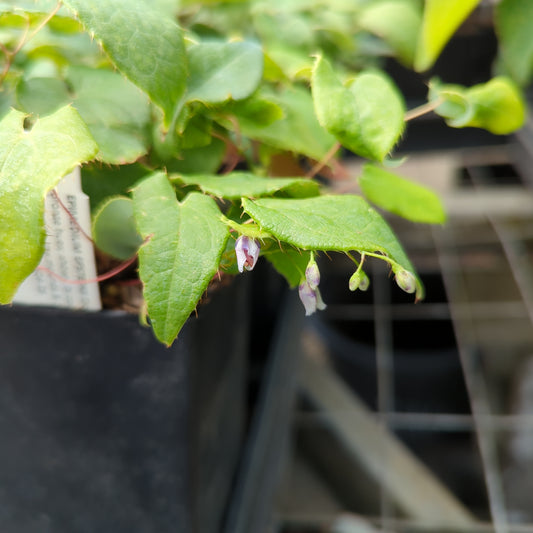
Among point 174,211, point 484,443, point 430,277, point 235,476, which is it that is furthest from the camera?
point 430,277

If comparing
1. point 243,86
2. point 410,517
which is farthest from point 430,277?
point 243,86

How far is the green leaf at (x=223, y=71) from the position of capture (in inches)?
9.8

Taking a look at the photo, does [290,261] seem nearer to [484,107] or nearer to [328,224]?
[328,224]

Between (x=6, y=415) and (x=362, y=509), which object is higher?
(x=6, y=415)

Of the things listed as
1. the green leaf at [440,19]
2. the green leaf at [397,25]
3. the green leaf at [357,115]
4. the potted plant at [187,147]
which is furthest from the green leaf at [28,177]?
the green leaf at [397,25]

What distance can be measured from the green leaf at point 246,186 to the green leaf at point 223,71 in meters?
0.04

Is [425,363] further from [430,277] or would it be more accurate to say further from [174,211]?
[174,211]

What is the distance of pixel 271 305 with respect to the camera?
55cm

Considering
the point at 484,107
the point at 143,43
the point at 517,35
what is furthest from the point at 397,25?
the point at 143,43

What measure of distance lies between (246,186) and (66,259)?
95mm

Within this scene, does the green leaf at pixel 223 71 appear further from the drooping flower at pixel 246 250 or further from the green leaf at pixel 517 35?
the green leaf at pixel 517 35

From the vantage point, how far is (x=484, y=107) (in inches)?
11.4

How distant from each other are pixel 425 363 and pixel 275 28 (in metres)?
0.44

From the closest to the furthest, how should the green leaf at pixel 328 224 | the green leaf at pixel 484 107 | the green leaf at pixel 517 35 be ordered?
the green leaf at pixel 328 224
the green leaf at pixel 484 107
the green leaf at pixel 517 35
